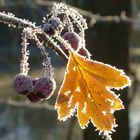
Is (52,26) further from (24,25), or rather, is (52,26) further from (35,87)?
(35,87)

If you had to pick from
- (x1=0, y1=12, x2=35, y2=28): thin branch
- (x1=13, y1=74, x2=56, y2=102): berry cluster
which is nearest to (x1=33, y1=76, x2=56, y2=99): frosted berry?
(x1=13, y1=74, x2=56, y2=102): berry cluster

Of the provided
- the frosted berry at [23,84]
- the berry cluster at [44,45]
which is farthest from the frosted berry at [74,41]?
the frosted berry at [23,84]

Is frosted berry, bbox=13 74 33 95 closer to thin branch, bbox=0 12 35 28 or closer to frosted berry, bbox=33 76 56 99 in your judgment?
frosted berry, bbox=33 76 56 99

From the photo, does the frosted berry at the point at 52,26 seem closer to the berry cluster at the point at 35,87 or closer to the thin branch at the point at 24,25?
the thin branch at the point at 24,25

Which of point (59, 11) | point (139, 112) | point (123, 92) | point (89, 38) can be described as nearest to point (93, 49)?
point (89, 38)

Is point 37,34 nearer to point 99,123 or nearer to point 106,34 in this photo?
point 99,123

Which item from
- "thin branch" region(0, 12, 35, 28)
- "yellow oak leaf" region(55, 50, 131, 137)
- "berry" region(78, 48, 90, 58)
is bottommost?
"yellow oak leaf" region(55, 50, 131, 137)

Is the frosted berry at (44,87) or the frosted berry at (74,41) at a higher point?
the frosted berry at (74,41)
